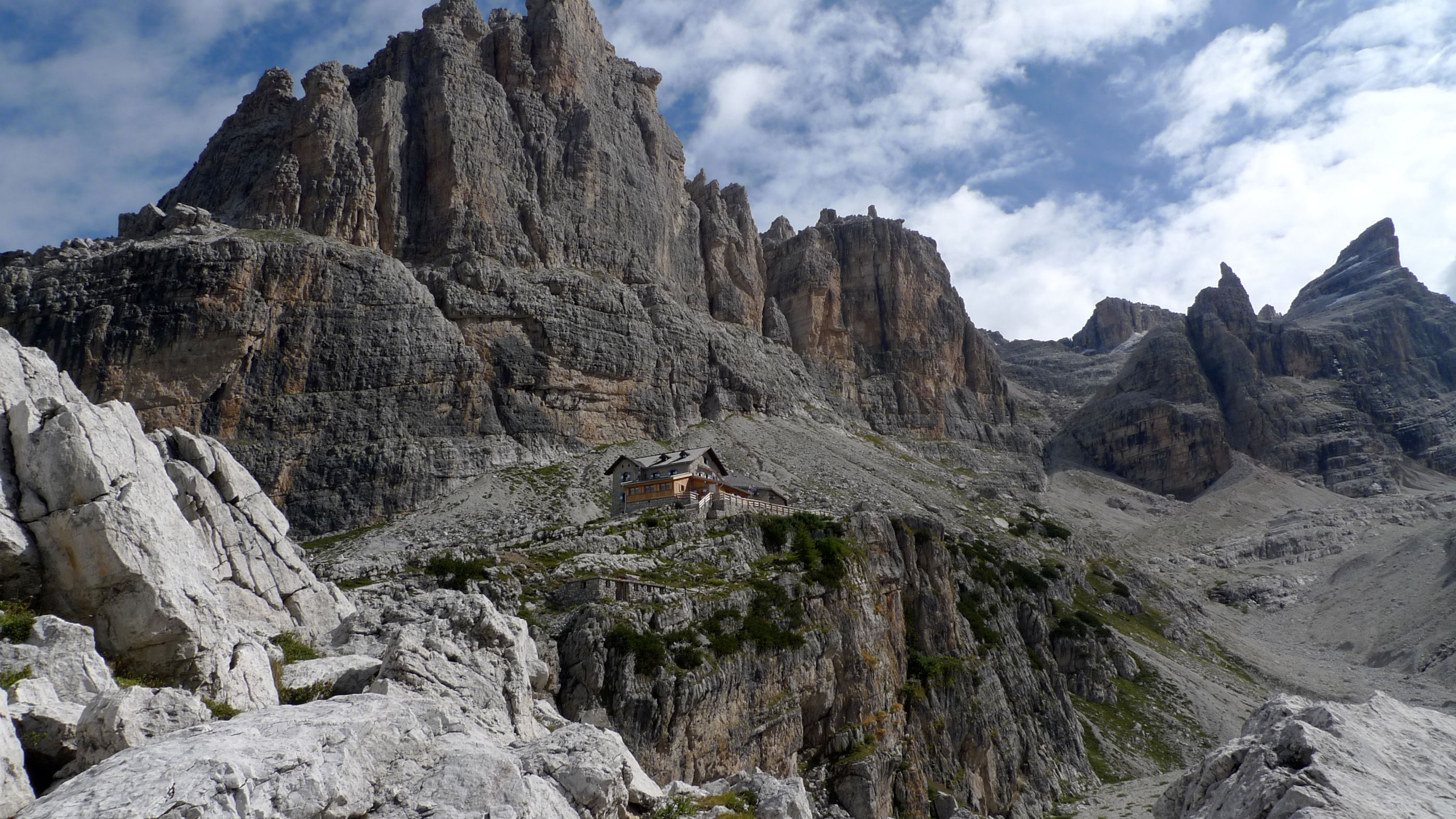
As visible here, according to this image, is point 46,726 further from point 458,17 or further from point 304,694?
point 458,17

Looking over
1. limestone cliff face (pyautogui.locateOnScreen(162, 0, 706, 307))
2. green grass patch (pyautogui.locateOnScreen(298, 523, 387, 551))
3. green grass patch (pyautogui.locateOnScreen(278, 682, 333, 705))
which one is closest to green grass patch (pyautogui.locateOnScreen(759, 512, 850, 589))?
green grass patch (pyautogui.locateOnScreen(278, 682, 333, 705))

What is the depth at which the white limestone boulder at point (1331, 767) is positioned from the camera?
13.3 metres

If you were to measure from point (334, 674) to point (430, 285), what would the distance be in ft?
364

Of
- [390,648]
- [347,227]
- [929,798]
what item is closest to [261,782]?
[390,648]

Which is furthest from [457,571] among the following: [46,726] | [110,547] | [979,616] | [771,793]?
[979,616]

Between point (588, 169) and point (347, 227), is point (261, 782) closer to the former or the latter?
point (347, 227)

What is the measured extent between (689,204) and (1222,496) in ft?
408

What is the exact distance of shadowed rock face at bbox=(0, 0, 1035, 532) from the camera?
10362 cm

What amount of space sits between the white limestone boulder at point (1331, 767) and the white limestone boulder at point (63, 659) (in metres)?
18.8

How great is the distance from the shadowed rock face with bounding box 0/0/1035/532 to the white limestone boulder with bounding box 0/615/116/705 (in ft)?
294

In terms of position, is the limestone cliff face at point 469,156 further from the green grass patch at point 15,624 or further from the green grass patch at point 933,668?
the green grass patch at point 15,624

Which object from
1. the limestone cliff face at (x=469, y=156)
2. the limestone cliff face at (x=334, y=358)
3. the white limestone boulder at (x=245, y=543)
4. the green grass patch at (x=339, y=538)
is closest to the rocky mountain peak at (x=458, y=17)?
the limestone cliff face at (x=469, y=156)

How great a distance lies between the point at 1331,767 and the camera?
546 inches

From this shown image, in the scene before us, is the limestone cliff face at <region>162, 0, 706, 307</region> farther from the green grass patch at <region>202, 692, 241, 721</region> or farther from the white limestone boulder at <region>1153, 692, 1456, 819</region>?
the white limestone boulder at <region>1153, 692, 1456, 819</region>
